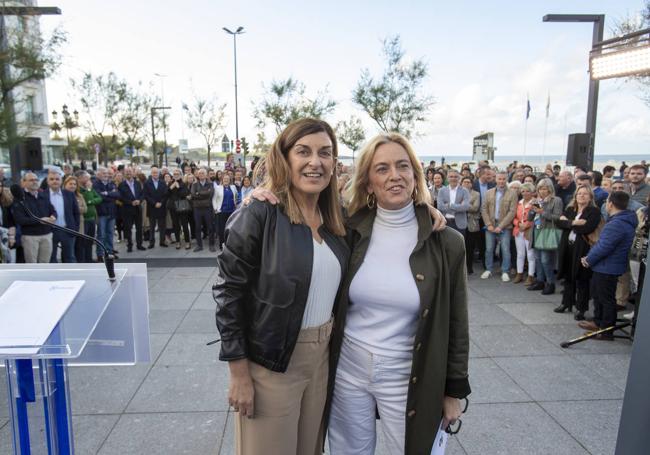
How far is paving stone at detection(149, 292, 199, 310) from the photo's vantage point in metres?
6.20

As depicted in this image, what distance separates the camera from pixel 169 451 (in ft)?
9.70

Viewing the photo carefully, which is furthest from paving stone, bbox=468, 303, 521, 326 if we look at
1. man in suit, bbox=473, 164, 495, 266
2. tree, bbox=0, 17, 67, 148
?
tree, bbox=0, 17, 67, 148

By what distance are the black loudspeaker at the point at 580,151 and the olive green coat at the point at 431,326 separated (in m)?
9.12

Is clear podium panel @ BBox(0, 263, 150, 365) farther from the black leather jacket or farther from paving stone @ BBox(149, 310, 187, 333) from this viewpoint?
paving stone @ BBox(149, 310, 187, 333)

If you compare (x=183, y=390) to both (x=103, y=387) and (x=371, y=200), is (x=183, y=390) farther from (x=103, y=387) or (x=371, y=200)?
(x=371, y=200)

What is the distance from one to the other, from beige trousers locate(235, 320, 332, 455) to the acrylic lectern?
55 cm

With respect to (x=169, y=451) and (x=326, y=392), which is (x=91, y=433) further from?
(x=326, y=392)

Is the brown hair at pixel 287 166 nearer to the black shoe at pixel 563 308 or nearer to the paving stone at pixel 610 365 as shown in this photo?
the paving stone at pixel 610 365

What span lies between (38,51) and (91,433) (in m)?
10.8

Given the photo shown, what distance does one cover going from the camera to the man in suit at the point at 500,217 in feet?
26.0

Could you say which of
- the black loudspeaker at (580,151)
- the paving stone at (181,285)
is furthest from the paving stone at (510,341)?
the black loudspeaker at (580,151)

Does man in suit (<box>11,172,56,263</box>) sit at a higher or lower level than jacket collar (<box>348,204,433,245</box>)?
lower

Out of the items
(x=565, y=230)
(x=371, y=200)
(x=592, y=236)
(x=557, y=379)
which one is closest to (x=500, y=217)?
(x=565, y=230)

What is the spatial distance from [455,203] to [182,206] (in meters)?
6.23
